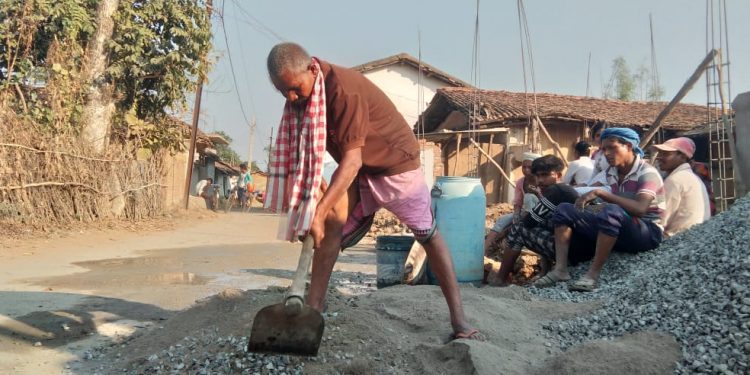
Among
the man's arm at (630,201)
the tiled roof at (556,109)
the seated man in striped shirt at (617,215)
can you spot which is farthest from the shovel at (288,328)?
the tiled roof at (556,109)

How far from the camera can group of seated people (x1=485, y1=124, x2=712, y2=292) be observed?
3990 mm

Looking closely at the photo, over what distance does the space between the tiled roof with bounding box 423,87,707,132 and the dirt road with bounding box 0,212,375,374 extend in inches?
306

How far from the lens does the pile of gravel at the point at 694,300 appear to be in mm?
2256

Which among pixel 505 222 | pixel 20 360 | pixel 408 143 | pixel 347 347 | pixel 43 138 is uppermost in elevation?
pixel 43 138

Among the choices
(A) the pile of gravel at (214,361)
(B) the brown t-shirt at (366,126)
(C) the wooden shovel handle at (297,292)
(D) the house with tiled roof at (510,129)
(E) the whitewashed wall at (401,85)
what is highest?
(E) the whitewashed wall at (401,85)

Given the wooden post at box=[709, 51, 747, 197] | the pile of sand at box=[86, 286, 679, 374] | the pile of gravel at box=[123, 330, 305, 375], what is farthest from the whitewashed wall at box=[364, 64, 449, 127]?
the pile of gravel at box=[123, 330, 305, 375]

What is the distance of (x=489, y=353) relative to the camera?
2.28 meters

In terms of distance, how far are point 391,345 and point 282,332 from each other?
0.52 m

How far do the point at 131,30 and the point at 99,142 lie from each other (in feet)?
7.47

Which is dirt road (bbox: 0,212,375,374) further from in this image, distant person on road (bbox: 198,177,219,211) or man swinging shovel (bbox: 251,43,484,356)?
distant person on road (bbox: 198,177,219,211)

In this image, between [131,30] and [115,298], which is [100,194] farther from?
[115,298]

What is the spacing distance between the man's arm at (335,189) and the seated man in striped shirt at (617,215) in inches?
86.9

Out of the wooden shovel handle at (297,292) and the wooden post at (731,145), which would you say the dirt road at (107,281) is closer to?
the wooden shovel handle at (297,292)

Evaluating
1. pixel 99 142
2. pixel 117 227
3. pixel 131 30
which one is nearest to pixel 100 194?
pixel 117 227
